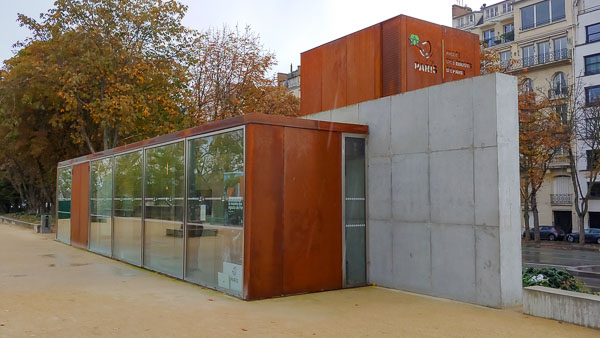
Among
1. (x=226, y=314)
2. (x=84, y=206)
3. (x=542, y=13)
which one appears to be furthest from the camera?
(x=542, y=13)

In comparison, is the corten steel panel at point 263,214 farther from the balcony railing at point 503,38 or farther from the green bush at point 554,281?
the balcony railing at point 503,38

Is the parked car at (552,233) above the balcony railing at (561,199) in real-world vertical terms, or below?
below

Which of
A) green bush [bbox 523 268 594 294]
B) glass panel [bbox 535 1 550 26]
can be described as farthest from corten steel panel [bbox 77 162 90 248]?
glass panel [bbox 535 1 550 26]

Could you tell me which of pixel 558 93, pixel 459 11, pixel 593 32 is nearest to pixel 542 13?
pixel 593 32

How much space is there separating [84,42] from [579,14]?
122ft

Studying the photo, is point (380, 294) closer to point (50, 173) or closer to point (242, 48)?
point (242, 48)

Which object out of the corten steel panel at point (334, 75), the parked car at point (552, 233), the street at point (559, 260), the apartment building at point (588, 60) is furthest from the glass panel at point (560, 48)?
the corten steel panel at point (334, 75)

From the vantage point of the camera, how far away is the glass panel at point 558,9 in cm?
4447

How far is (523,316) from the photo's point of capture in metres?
8.24

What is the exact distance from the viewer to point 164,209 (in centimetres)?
1337

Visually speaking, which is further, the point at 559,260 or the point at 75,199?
the point at 559,260

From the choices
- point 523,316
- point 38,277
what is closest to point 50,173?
point 38,277

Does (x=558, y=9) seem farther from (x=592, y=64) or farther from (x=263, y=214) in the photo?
(x=263, y=214)

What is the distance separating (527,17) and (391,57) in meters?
40.8
